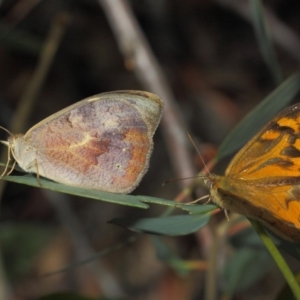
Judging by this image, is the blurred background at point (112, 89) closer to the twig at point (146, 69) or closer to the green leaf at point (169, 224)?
the twig at point (146, 69)

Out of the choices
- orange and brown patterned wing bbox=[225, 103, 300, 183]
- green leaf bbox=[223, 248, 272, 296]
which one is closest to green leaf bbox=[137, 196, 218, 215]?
orange and brown patterned wing bbox=[225, 103, 300, 183]

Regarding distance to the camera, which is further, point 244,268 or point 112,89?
point 112,89

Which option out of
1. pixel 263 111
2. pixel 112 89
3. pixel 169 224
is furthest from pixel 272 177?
pixel 112 89

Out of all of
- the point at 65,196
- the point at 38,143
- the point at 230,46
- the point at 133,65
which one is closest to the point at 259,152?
the point at 38,143

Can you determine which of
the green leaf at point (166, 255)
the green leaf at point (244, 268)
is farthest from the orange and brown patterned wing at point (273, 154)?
the green leaf at point (244, 268)

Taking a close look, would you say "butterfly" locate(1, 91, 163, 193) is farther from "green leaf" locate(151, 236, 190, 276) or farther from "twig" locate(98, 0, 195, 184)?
"twig" locate(98, 0, 195, 184)

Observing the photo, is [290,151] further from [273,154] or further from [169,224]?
[169,224]

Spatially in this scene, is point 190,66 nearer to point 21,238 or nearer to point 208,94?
point 208,94
